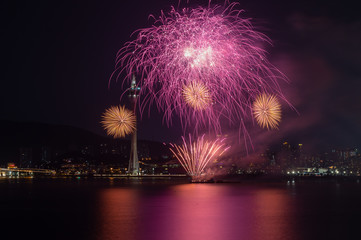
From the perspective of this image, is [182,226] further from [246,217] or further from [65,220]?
[65,220]

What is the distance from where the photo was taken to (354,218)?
23.2 metres

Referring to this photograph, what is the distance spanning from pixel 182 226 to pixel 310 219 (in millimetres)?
7357

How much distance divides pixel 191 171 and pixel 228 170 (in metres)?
130

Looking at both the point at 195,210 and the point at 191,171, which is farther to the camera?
the point at 191,171

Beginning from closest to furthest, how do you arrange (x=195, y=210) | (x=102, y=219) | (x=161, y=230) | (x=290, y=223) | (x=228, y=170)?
1. (x=161, y=230)
2. (x=290, y=223)
3. (x=102, y=219)
4. (x=195, y=210)
5. (x=228, y=170)

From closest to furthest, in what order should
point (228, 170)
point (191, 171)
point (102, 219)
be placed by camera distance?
point (102, 219) → point (191, 171) → point (228, 170)

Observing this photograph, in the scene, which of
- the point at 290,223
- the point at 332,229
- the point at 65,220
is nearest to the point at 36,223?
the point at 65,220

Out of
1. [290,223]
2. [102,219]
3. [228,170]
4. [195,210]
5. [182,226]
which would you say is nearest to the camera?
[182,226]

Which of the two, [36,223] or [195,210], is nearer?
[36,223]

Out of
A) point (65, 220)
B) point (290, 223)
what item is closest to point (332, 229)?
point (290, 223)

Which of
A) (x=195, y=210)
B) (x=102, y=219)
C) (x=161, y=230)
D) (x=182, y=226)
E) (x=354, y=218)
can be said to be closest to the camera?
(x=161, y=230)

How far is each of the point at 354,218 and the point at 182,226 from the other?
10395mm

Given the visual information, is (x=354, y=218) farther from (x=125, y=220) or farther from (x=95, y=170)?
(x=95, y=170)

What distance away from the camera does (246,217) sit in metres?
21.9
